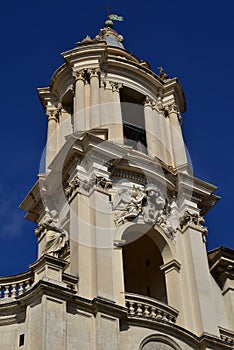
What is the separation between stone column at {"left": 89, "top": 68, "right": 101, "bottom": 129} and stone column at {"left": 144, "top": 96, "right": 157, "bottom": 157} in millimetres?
1884

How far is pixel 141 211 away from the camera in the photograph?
22578mm

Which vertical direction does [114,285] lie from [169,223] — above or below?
Answer: below

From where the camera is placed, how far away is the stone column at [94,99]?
24.4 metres

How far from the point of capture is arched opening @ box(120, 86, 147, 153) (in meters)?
26.7

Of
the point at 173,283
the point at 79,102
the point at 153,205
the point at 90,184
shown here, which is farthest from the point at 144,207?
the point at 79,102

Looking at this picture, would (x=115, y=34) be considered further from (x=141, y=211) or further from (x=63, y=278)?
(x=63, y=278)

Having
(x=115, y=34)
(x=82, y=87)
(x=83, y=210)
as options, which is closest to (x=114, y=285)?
(x=83, y=210)

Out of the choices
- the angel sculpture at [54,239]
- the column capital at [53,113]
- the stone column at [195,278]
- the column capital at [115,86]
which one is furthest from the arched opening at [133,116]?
the angel sculpture at [54,239]

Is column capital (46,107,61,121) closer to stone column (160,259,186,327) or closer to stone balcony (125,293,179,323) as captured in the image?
stone column (160,259,186,327)

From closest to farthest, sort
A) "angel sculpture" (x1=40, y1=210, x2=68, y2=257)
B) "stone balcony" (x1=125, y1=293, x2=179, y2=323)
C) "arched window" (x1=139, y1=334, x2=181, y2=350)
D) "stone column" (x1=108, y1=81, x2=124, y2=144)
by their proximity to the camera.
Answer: "arched window" (x1=139, y1=334, x2=181, y2=350), "stone balcony" (x1=125, y1=293, x2=179, y2=323), "angel sculpture" (x1=40, y1=210, x2=68, y2=257), "stone column" (x1=108, y1=81, x2=124, y2=144)

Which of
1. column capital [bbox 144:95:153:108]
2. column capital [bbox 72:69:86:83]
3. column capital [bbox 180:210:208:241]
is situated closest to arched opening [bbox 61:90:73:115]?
column capital [bbox 72:69:86:83]

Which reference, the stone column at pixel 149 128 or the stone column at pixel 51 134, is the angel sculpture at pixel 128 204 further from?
the stone column at pixel 51 134

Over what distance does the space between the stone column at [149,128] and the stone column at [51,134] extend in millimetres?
3024

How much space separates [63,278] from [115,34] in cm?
1530
